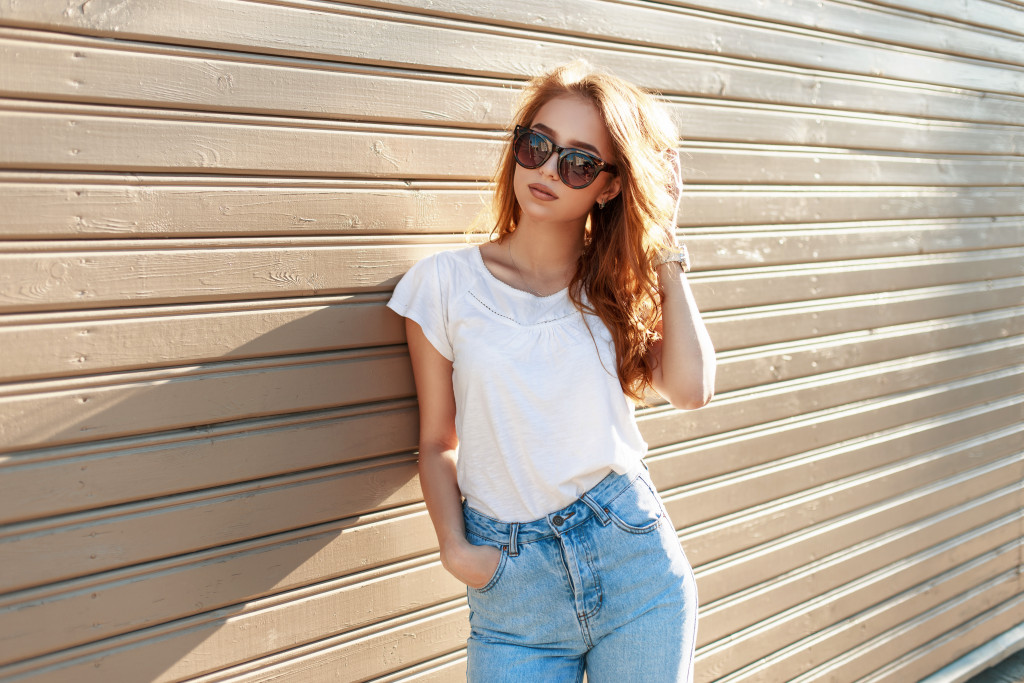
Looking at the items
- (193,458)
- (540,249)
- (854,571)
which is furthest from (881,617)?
(193,458)

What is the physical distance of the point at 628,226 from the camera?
2129 mm

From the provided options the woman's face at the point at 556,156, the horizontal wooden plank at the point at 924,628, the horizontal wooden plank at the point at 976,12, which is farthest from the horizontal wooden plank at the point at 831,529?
the horizontal wooden plank at the point at 976,12

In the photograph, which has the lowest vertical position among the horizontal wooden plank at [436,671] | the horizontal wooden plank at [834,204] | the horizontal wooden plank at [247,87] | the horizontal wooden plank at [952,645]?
the horizontal wooden plank at [952,645]

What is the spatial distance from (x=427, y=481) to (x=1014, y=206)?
12.0 feet

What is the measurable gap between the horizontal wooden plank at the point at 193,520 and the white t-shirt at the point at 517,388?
284mm

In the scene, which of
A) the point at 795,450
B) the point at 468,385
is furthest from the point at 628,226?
the point at 795,450

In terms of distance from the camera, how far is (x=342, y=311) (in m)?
2.13

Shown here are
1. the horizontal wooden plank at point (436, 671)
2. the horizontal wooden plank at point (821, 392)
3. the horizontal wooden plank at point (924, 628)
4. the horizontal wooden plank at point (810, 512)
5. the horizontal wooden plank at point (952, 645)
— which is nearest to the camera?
the horizontal wooden plank at point (436, 671)

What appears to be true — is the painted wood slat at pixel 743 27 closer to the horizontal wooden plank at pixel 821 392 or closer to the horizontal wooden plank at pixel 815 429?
the horizontal wooden plank at pixel 821 392

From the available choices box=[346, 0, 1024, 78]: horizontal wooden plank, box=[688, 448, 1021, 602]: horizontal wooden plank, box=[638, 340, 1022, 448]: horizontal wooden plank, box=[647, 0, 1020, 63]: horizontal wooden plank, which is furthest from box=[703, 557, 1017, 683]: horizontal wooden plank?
box=[647, 0, 1020, 63]: horizontal wooden plank

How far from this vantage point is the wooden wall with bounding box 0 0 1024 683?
1.76m

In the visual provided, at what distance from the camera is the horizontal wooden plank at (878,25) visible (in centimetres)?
311

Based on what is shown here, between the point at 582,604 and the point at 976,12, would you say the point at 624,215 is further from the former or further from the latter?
the point at 976,12

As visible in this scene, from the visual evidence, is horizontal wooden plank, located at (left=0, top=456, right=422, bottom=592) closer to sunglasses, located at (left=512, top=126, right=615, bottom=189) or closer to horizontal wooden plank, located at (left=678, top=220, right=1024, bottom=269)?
sunglasses, located at (left=512, top=126, right=615, bottom=189)
